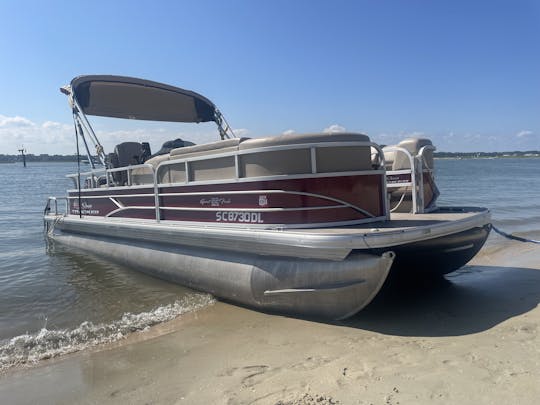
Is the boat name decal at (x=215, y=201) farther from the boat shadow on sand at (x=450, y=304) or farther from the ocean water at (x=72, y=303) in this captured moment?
the boat shadow on sand at (x=450, y=304)

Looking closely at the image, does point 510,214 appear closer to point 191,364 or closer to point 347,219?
point 347,219

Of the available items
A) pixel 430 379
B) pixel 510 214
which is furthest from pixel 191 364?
pixel 510 214

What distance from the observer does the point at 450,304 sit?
5.12 meters

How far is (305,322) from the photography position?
15.6 feet

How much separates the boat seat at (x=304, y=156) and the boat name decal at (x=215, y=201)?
690mm

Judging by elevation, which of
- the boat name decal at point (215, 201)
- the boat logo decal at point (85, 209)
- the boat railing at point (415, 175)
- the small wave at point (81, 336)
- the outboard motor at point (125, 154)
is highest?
the outboard motor at point (125, 154)

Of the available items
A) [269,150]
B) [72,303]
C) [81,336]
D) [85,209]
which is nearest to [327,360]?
[269,150]

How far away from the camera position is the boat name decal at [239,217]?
527cm

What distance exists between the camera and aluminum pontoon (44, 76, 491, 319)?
14.7 feet

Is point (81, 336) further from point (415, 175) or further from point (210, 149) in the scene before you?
point (415, 175)

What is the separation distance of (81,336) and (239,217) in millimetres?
2235

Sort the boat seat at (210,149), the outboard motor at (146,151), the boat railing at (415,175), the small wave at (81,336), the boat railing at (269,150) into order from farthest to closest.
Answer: the outboard motor at (146,151)
the boat railing at (415,175)
the boat seat at (210,149)
the boat railing at (269,150)
the small wave at (81,336)

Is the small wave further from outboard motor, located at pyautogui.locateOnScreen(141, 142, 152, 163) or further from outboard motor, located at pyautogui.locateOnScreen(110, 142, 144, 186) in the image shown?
outboard motor, located at pyautogui.locateOnScreen(110, 142, 144, 186)

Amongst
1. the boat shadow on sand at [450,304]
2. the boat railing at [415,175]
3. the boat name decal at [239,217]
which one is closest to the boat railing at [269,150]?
the boat name decal at [239,217]
